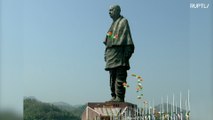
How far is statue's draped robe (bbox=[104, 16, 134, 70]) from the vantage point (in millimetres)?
9859

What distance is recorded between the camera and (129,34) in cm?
999

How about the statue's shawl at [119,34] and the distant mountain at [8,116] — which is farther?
the statue's shawl at [119,34]

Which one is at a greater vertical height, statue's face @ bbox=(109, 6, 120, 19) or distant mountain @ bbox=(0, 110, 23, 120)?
statue's face @ bbox=(109, 6, 120, 19)

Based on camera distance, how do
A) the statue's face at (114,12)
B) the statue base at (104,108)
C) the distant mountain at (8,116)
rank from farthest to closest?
the statue's face at (114,12) < the statue base at (104,108) < the distant mountain at (8,116)

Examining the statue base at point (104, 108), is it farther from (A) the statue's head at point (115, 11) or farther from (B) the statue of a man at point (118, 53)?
(A) the statue's head at point (115, 11)

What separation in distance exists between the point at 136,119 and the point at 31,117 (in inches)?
703

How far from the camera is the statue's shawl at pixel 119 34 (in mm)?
9922

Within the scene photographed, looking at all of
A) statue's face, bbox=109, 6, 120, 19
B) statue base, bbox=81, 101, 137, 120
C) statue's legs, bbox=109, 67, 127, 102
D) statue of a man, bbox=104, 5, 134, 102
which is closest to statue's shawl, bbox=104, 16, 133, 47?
statue of a man, bbox=104, 5, 134, 102

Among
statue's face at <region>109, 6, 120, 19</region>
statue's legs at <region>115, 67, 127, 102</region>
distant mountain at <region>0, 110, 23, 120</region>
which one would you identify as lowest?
→ distant mountain at <region>0, 110, 23, 120</region>

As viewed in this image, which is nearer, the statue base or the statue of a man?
the statue base

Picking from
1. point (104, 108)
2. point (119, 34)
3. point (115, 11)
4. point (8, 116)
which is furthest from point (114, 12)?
point (8, 116)

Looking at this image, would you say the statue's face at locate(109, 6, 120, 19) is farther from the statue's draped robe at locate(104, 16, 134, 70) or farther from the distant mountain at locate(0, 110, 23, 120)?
the distant mountain at locate(0, 110, 23, 120)

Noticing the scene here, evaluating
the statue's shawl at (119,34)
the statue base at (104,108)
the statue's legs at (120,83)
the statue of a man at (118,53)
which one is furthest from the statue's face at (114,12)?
the statue base at (104,108)

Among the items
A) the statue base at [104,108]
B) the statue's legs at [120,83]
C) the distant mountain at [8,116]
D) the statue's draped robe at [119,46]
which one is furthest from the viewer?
the statue's draped robe at [119,46]
